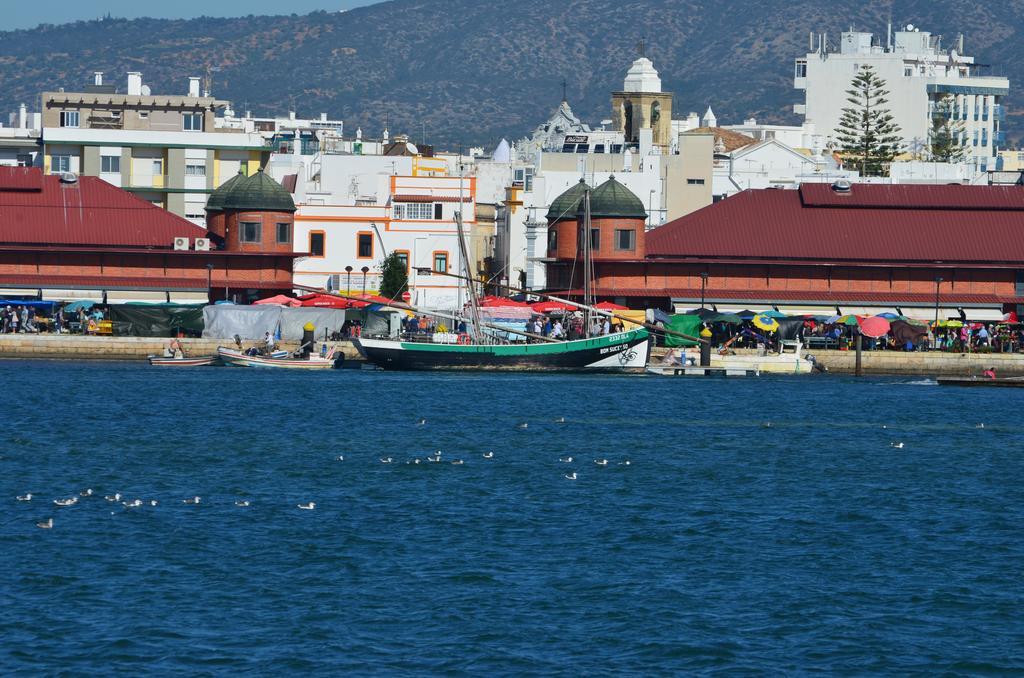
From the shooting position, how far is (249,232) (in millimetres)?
88438

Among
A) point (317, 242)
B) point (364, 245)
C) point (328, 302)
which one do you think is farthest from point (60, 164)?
point (328, 302)

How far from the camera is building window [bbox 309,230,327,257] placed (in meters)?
95.8

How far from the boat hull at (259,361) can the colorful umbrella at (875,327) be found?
21.2m

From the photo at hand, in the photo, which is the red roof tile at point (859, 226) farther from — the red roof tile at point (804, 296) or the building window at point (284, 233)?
the building window at point (284, 233)

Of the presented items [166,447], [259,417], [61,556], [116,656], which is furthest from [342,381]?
[116,656]

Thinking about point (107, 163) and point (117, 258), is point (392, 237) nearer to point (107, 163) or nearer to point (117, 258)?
point (117, 258)

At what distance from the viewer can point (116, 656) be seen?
26266 millimetres

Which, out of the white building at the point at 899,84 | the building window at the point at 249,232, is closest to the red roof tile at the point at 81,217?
the building window at the point at 249,232

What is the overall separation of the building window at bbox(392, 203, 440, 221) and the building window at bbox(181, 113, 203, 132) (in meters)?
17.8

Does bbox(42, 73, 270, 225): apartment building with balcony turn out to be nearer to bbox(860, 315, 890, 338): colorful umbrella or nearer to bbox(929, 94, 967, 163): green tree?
bbox(860, 315, 890, 338): colorful umbrella

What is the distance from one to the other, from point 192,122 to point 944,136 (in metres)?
65.2

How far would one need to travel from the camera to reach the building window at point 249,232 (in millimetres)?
88375

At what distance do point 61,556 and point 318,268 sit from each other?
2507 inches

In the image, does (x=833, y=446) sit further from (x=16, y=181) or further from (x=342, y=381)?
(x=16, y=181)
